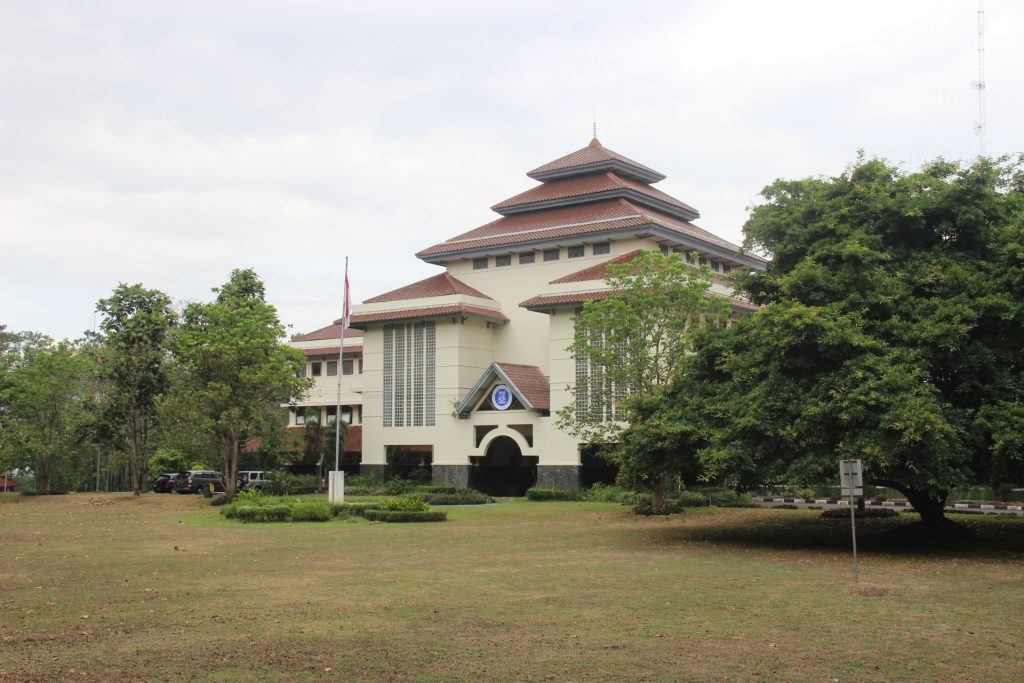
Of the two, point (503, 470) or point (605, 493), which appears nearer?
point (605, 493)

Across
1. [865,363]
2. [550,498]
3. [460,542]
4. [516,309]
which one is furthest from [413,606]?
[516,309]

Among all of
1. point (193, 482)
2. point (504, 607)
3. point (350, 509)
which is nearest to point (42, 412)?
point (193, 482)

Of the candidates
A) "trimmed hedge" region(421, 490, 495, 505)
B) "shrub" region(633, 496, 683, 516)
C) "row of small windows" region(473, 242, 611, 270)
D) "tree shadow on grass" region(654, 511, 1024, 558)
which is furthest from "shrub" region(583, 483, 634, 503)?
"row of small windows" region(473, 242, 611, 270)

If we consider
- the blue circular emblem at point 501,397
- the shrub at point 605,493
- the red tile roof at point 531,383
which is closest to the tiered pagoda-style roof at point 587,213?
the red tile roof at point 531,383

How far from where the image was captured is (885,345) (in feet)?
71.4

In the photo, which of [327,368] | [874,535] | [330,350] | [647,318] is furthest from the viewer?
[327,368]

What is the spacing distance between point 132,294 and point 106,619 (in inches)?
1445

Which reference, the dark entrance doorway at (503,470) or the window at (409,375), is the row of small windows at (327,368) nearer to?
the window at (409,375)

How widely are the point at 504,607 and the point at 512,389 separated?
33455 millimetres

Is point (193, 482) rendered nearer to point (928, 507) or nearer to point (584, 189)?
point (584, 189)

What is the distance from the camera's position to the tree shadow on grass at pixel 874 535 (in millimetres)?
23250

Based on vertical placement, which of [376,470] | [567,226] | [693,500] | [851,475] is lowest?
[693,500]

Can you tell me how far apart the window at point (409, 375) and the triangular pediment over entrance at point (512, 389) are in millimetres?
3145

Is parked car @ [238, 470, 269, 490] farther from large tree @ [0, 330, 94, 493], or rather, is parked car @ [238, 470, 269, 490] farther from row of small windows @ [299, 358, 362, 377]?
row of small windows @ [299, 358, 362, 377]
